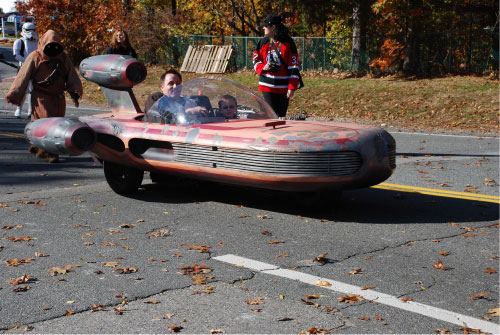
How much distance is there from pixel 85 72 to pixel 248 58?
977 inches

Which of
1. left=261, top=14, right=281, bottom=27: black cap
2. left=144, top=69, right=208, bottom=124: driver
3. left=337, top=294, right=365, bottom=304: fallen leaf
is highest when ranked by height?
left=261, top=14, right=281, bottom=27: black cap

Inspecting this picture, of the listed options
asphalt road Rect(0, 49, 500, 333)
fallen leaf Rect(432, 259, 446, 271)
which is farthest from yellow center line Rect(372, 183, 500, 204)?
fallen leaf Rect(432, 259, 446, 271)

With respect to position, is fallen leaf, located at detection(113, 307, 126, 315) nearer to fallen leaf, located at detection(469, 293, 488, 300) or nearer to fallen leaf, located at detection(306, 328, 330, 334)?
fallen leaf, located at detection(306, 328, 330, 334)

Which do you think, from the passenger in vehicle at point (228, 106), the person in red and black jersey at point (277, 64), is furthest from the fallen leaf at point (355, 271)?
the person in red and black jersey at point (277, 64)

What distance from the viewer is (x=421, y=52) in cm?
2684

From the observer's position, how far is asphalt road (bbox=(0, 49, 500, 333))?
438cm

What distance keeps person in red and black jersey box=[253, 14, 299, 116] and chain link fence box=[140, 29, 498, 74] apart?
16.9 m

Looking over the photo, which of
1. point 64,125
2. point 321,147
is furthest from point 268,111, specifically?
point 64,125

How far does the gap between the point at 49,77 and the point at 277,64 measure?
11.0 ft

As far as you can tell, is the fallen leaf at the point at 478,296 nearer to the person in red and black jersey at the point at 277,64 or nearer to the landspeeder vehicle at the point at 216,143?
the landspeeder vehicle at the point at 216,143

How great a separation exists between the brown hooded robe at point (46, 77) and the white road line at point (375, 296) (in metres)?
5.83

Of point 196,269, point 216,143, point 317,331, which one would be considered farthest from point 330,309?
point 216,143

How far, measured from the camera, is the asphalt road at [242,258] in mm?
4375

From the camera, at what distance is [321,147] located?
258 inches
